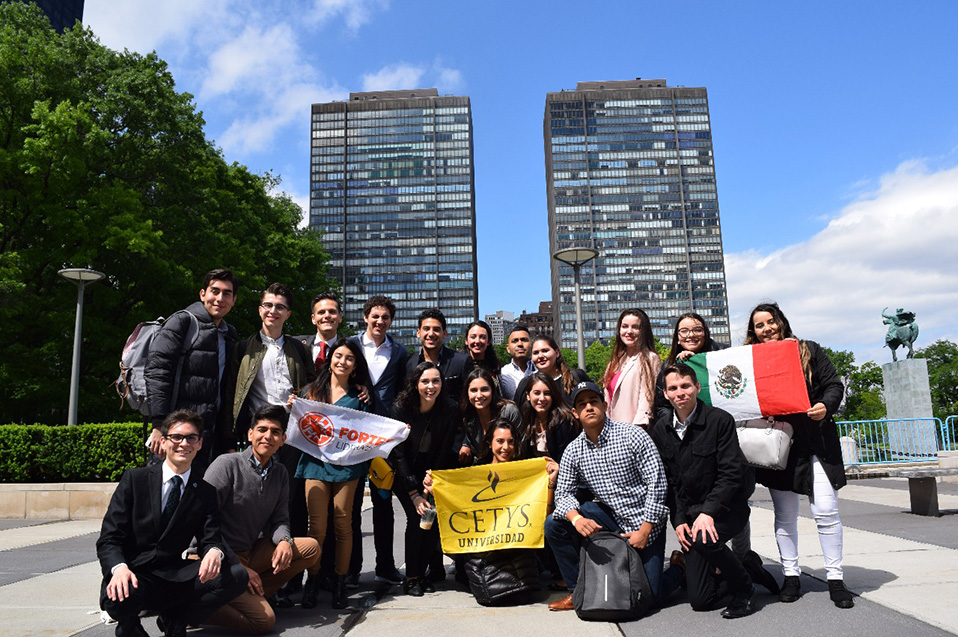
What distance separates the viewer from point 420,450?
5.20m

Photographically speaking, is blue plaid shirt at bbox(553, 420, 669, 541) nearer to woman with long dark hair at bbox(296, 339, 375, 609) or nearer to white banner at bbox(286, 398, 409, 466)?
white banner at bbox(286, 398, 409, 466)

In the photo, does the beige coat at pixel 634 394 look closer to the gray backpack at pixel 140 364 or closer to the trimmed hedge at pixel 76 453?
the gray backpack at pixel 140 364

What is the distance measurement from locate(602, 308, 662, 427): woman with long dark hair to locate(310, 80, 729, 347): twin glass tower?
450ft

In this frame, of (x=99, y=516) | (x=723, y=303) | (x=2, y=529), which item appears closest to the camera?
(x=2, y=529)

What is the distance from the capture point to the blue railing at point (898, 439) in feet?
51.2

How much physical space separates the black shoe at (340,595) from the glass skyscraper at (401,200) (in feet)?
472

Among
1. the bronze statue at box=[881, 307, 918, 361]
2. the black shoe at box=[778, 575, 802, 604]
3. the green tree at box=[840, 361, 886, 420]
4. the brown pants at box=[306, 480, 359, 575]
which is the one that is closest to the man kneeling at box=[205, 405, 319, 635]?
the brown pants at box=[306, 480, 359, 575]

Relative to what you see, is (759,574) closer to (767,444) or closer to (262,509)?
Result: (767,444)

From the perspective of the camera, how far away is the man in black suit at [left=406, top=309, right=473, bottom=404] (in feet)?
18.4

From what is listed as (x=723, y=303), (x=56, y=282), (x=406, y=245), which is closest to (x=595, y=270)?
(x=723, y=303)

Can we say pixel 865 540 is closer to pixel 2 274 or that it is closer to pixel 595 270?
pixel 2 274

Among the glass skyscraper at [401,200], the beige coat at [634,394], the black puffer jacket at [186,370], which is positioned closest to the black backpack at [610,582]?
the beige coat at [634,394]

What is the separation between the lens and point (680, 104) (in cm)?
15388

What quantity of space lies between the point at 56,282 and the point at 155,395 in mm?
15678
